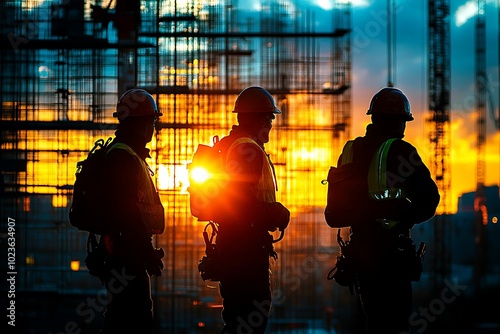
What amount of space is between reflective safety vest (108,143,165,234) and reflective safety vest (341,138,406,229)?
1.32 m

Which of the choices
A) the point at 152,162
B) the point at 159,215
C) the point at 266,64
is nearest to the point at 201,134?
the point at 152,162

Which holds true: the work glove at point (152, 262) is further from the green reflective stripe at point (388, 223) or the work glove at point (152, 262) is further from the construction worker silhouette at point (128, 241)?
the green reflective stripe at point (388, 223)

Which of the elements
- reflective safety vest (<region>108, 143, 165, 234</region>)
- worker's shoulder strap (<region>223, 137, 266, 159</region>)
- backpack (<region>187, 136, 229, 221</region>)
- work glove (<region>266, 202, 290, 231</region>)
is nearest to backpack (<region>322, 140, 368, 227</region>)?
work glove (<region>266, 202, 290, 231</region>)

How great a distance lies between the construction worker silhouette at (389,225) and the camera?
5414 mm

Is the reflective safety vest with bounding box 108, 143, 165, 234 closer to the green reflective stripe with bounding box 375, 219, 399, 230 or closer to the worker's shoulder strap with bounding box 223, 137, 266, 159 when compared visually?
the worker's shoulder strap with bounding box 223, 137, 266, 159

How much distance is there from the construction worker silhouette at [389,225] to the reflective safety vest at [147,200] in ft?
3.57

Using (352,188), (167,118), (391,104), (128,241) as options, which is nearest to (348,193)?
(352,188)

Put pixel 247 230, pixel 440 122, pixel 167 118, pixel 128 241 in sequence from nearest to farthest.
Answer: pixel 128 241 < pixel 247 230 < pixel 167 118 < pixel 440 122

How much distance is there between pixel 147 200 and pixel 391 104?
1669 millimetres

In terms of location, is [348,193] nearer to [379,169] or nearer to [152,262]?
[379,169]

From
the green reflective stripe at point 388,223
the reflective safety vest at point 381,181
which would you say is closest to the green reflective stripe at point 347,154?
the reflective safety vest at point 381,181

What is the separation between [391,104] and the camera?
577 centimetres

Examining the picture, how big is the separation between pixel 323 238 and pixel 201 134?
13.4ft

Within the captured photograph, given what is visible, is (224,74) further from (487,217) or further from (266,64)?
(487,217)
